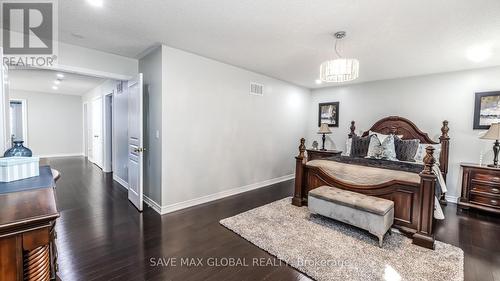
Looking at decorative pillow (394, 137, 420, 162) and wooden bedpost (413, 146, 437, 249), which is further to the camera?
decorative pillow (394, 137, 420, 162)

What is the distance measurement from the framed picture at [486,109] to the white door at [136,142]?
5.72m

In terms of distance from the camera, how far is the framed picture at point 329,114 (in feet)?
19.0

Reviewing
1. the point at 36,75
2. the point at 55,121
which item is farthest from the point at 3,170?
the point at 55,121

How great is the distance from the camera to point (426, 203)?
2613mm

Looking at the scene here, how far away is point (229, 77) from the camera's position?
4.18 m

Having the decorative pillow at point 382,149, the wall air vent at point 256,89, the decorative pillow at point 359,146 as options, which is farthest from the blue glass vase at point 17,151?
the decorative pillow at point 359,146

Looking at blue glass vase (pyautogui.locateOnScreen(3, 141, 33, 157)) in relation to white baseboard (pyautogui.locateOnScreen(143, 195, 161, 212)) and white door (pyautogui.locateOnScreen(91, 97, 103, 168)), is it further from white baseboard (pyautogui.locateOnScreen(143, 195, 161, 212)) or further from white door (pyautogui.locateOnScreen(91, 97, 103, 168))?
white door (pyautogui.locateOnScreen(91, 97, 103, 168))

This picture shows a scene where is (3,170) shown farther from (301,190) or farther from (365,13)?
(301,190)

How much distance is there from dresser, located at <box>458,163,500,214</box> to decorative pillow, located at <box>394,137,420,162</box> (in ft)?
2.46

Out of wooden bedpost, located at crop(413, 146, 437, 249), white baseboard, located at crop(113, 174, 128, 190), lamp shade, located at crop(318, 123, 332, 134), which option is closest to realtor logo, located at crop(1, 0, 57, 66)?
white baseboard, located at crop(113, 174, 128, 190)

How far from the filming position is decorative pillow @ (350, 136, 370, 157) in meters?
4.63

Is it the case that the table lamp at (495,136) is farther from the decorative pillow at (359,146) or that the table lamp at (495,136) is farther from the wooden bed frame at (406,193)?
the decorative pillow at (359,146)

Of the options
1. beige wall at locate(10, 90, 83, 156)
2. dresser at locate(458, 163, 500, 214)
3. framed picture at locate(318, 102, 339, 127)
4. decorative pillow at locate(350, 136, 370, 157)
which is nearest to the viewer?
dresser at locate(458, 163, 500, 214)

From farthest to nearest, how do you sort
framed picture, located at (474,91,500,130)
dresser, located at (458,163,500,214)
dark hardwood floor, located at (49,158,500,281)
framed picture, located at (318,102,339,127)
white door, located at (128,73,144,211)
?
framed picture, located at (318,102,339,127) → framed picture, located at (474,91,500,130) → dresser, located at (458,163,500,214) → white door, located at (128,73,144,211) → dark hardwood floor, located at (49,158,500,281)
